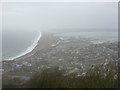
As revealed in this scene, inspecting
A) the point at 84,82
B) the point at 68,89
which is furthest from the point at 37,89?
the point at 84,82

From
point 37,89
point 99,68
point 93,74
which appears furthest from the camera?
point 99,68

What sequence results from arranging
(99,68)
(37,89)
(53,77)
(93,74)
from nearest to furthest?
(37,89) → (53,77) → (93,74) → (99,68)

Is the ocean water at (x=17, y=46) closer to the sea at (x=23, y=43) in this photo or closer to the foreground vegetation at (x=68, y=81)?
the sea at (x=23, y=43)

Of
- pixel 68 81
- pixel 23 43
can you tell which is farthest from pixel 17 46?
pixel 68 81

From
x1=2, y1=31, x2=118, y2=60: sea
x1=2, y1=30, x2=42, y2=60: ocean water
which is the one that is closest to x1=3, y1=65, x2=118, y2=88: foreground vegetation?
x1=2, y1=31, x2=118, y2=60: sea

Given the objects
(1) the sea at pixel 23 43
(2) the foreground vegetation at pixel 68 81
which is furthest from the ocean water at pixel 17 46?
(2) the foreground vegetation at pixel 68 81

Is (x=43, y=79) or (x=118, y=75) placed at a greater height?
(x=43, y=79)

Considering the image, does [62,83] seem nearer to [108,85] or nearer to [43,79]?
[43,79]

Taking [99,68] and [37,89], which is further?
[99,68]

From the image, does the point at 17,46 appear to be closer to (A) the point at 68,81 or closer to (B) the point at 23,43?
(B) the point at 23,43

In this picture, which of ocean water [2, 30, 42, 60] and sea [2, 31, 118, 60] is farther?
sea [2, 31, 118, 60]

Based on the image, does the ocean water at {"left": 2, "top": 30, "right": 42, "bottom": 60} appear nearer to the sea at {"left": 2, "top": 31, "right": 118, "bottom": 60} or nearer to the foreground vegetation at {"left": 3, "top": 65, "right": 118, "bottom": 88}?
the sea at {"left": 2, "top": 31, "right": 118, "bottom": 60}
